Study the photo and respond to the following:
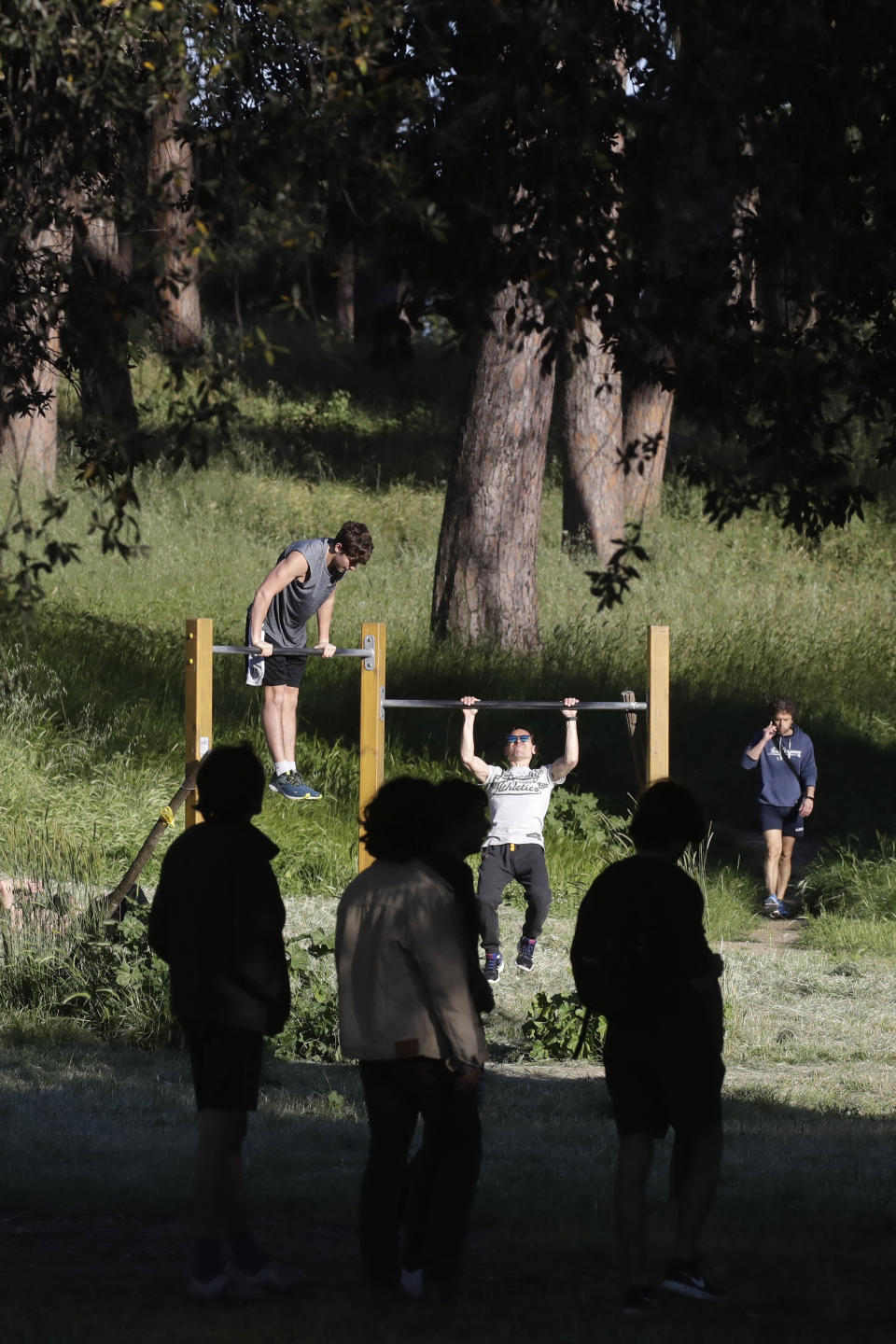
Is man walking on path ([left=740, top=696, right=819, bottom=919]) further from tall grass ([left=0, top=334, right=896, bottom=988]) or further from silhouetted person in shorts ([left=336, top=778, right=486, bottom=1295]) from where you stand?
silhouetted person in shorts ([left=336, top=778, right=486, bottom=1295])

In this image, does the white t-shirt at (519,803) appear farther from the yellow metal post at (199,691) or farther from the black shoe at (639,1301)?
the black shoe at (639,1301)

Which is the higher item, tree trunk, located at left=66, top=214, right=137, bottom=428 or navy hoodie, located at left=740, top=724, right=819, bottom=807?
tree trunk, located at left=66, top=214, right=137, bottom=428

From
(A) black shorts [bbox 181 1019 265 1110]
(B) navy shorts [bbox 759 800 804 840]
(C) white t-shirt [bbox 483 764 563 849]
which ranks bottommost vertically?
(B) navy shorts [bbox 759 800 804 840]

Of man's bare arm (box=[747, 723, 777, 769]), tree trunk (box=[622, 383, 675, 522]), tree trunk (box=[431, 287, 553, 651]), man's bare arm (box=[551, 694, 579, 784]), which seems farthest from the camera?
tree trunk (box=[622, 383, 675, 522])

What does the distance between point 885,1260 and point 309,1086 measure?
3796 mm

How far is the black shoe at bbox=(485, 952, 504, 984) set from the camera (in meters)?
11.6

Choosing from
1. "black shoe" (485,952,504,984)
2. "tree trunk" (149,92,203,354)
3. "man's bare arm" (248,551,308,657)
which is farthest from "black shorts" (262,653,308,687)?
"tree trunk" (149,92,203,354)

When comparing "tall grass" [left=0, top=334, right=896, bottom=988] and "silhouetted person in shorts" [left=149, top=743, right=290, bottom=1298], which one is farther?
"tall grass" [left=0, top=334, right=896, bottom=988]

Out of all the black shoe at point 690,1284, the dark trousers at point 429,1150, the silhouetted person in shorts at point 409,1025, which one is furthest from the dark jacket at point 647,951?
the black shoe at point 690,1284

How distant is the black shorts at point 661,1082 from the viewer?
15.7 feet

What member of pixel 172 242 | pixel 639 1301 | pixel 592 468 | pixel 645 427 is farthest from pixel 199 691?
pixel 645 427

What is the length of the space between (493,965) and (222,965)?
6.86 metres

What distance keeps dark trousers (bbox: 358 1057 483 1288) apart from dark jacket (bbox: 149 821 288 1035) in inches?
14.3

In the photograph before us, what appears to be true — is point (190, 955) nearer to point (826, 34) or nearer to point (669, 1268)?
point (669, 1268)
